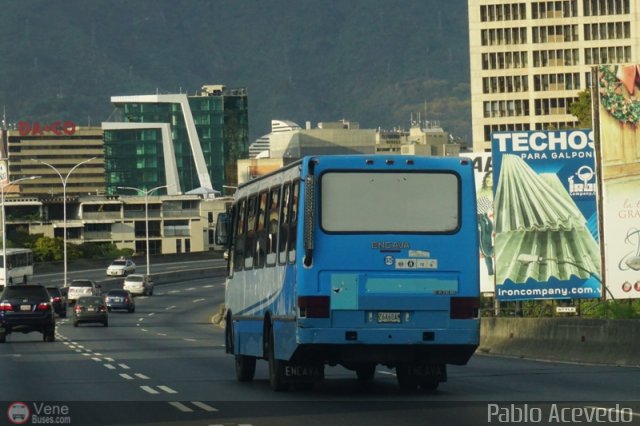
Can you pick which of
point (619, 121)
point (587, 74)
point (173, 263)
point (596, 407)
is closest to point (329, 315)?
point (596, 407)

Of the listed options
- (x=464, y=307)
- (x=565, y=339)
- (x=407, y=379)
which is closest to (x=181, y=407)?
(x=464, y=307)

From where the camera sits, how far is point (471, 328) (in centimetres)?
2403

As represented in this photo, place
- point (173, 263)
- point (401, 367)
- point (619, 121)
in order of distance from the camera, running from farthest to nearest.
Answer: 1. point (173, 263)
2. point (619, 121)
3. point (401, 367)

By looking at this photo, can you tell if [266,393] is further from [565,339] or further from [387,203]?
[565,339]

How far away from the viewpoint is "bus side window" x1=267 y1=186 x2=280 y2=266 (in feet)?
85.0

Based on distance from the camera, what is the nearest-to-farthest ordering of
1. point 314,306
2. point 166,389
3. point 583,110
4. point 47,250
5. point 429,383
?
point 314,306 → point 429,383 → point 166,389 → point 583,110 → point 47,250

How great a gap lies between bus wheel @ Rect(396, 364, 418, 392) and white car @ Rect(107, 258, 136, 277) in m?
121

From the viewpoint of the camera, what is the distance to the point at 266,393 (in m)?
25.1

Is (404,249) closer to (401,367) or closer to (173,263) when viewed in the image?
(401,367)

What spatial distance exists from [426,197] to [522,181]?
2250cm

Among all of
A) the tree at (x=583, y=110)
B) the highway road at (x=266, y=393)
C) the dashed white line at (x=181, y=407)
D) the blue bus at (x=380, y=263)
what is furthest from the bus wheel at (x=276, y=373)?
the tree at (x=583, y=110)

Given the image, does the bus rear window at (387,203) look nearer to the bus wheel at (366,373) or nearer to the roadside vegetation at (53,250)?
the bus wheel at (366,373)

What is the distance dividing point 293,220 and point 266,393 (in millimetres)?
2659

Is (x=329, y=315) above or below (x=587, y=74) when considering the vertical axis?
below
